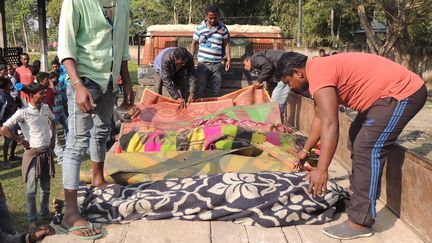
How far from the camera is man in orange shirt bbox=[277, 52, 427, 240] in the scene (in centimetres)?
276

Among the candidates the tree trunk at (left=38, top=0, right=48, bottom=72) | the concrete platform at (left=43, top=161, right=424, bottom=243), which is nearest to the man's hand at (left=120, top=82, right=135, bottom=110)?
the concrete platform at (left=43, top=161, right=424, bottom=243)

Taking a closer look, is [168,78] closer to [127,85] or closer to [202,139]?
[202,139]

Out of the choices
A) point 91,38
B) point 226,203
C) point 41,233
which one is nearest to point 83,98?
point 91,38

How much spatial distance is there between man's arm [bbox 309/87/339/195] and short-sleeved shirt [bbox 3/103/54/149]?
284 cm

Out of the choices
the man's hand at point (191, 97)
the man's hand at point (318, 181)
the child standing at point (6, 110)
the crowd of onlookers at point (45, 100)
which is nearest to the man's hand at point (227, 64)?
the man's hand at point (191, 97)

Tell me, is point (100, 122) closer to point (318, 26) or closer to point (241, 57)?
point (241, 57)

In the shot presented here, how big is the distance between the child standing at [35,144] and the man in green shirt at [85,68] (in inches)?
61.4

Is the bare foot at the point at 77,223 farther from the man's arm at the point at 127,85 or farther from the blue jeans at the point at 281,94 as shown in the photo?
the blue jeans at the point at 281,94

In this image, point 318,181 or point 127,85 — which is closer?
point 318,181

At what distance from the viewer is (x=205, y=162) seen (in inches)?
150

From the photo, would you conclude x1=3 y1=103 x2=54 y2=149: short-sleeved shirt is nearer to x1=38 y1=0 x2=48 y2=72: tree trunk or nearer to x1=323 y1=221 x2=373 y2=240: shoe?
x1=323 y1=221 x2=373 y2=240: shoe

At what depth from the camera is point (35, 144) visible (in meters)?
4.39

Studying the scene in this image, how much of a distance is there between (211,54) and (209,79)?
0.41 meters

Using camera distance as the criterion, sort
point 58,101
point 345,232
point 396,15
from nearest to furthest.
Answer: point 345,232 < point 58,101 < point 396,15
